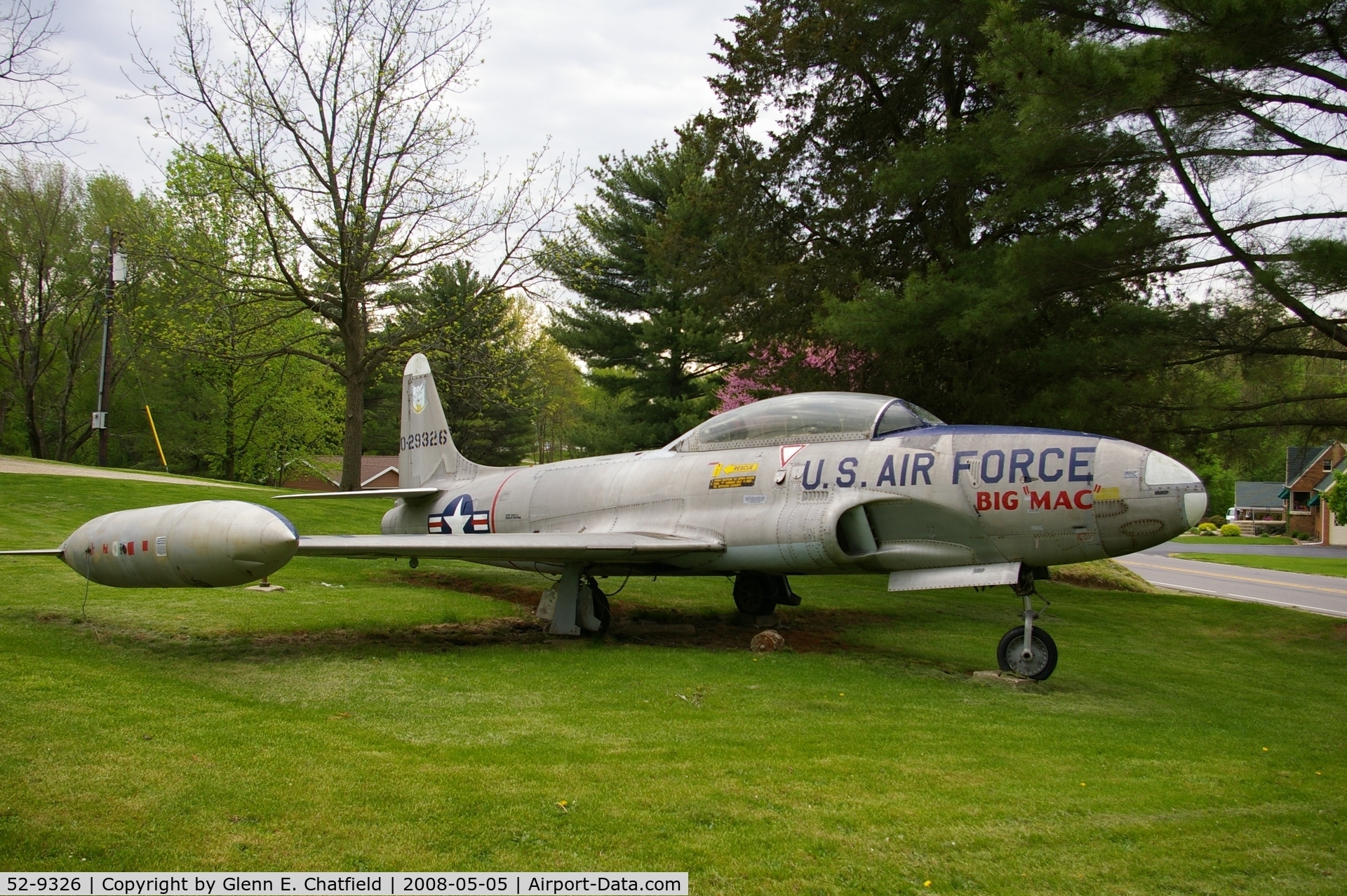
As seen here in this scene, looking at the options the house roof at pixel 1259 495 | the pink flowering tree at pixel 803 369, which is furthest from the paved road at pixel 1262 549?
the pink flowering tree at pixel 803 369

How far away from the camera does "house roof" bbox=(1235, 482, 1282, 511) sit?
62188mm

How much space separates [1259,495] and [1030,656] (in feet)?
220

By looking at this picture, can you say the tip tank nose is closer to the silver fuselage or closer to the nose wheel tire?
the silver fuselage

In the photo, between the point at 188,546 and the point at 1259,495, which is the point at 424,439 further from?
the point at 1259,495

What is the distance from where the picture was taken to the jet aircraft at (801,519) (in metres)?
7.58

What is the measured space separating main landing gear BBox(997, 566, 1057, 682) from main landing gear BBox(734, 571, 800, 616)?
11.7ft

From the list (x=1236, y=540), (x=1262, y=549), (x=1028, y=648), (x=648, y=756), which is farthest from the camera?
(x=1236, y=540)

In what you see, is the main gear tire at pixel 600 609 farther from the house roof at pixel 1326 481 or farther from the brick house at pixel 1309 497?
the brick house at pixel 1309 497

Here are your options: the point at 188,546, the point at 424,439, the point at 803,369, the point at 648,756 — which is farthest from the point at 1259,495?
the point at 188,546

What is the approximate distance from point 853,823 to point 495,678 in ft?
13.3

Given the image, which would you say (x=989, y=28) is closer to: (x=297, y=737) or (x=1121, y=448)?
(x=1121, y=448)

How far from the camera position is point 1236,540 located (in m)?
52.5
